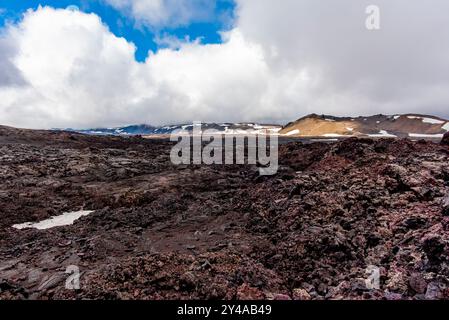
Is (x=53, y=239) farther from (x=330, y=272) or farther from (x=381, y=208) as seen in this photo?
(x=381, y=208)

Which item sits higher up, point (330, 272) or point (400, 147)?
point (400, 147)

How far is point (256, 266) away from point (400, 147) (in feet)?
63.1

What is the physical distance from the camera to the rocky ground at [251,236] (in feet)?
31.3

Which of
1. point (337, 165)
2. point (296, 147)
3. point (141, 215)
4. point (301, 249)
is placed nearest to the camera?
point (301, 249)

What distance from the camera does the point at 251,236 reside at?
14.2m

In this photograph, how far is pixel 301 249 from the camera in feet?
38.7

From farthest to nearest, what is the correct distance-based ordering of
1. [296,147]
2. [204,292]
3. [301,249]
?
[296,147] → [301,249] → [204,292]

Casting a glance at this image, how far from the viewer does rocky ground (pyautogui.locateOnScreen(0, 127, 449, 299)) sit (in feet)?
31.3

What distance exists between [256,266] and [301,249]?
1964mm

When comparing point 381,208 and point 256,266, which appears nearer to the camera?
point 256,266
